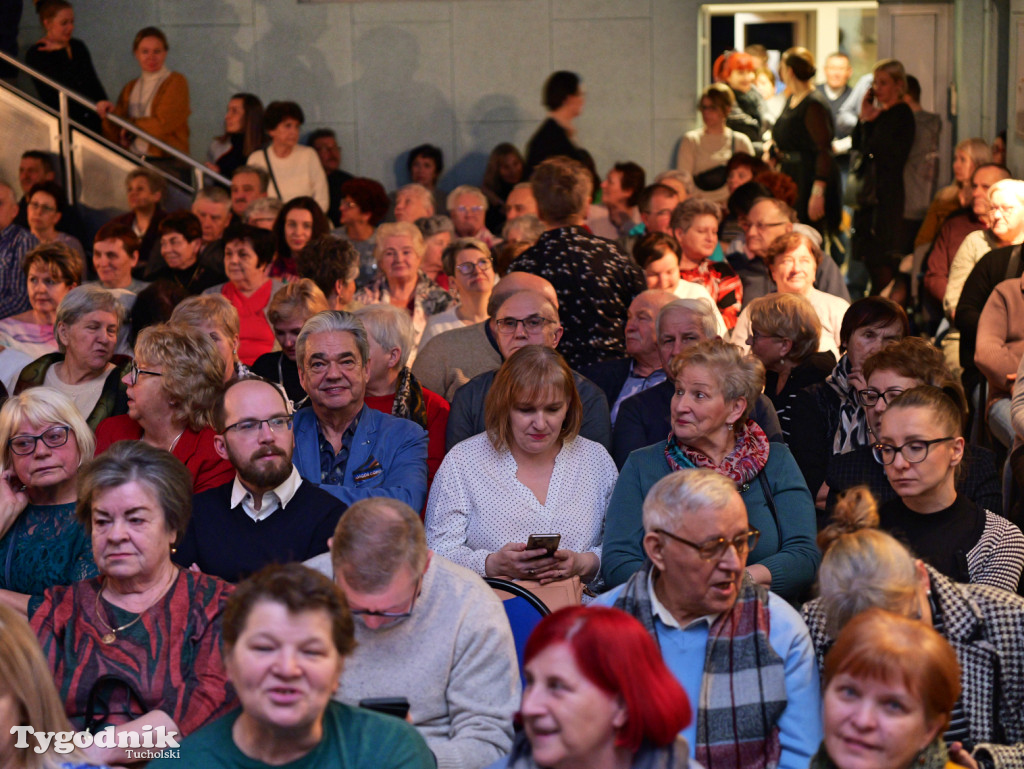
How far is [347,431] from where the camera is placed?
3.93m

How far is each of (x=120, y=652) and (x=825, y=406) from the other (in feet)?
8.44

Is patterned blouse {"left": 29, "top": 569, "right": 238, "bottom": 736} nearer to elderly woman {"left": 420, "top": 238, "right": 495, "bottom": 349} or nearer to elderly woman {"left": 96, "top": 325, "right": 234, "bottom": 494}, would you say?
elderly woman {"left": 96, "top": 325, "right": 234, "bottom": 494}

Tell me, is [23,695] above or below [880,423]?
below

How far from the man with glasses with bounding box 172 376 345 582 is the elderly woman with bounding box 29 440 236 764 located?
1.02ft

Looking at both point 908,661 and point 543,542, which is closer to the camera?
point 908,661

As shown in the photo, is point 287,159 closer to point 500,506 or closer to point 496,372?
point 496,372

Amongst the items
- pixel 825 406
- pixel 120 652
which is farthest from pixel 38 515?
pixel 825 406

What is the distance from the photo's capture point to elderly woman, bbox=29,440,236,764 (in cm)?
279

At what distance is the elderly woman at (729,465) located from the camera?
11.1 feet

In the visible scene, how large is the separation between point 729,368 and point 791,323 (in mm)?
1188

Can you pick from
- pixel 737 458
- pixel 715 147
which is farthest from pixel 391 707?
pixel 715 147

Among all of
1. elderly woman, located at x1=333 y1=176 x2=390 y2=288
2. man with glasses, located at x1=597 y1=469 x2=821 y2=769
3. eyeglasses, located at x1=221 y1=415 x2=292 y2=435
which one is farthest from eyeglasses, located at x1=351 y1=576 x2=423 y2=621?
elderly woman, located at x1=333 y1=176 x2=390 y2=288

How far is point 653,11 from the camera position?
33.9 feet

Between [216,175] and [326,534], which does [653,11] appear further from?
[326,534]
